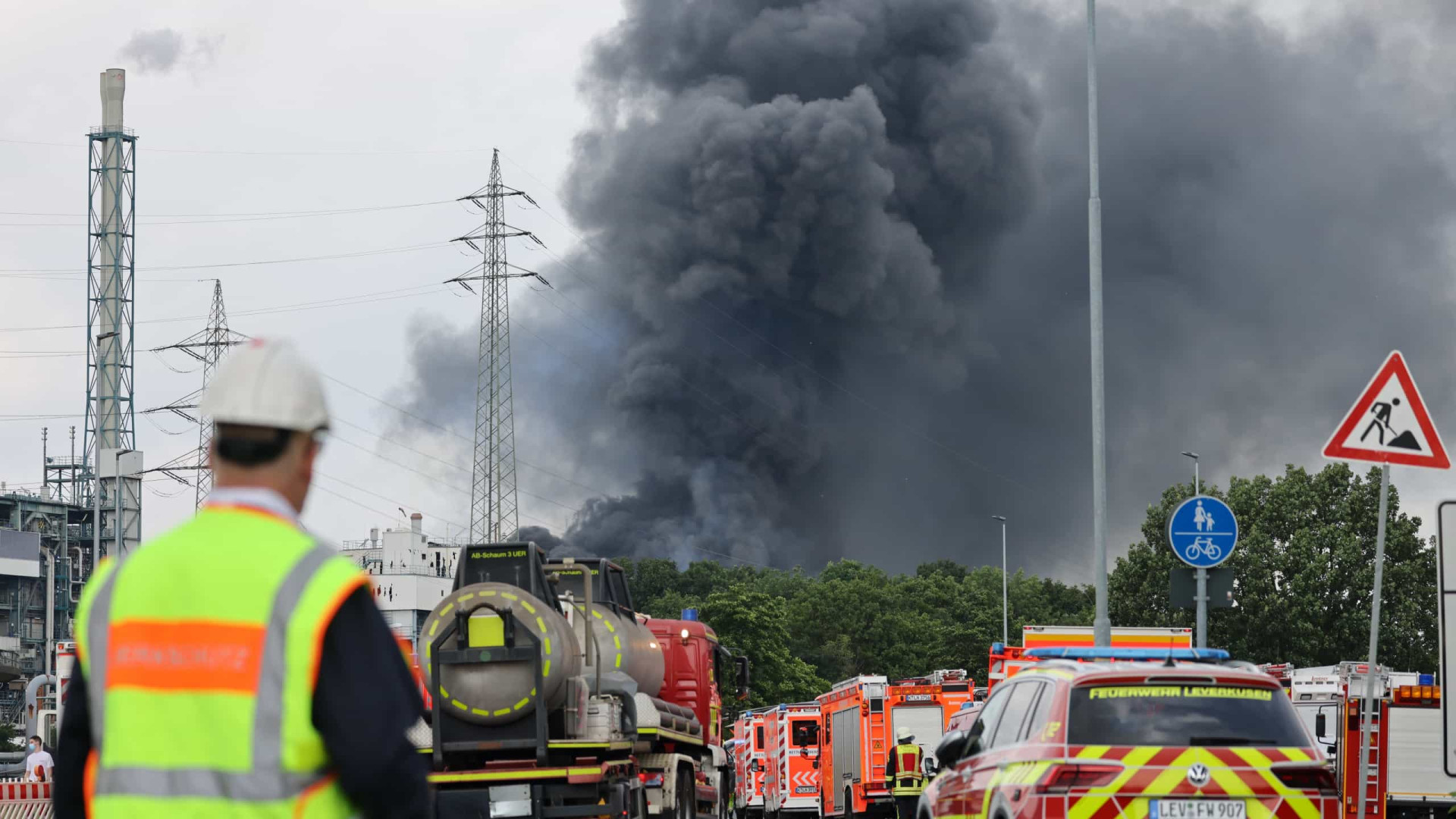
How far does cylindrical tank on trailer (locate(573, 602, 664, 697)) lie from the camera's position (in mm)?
18844

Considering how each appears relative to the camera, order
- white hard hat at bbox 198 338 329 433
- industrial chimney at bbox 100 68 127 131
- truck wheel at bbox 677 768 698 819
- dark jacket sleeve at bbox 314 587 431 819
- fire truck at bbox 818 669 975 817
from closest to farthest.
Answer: dark jacket sleeve at bbox 314 587 431 819 → white hard hat at bbox 198 338 329 433 → truck wheel at bbox 677 768 698 819 → fire truck at bbox 818 669 975 817 → industrial chimney at bbox 100 68 127 131

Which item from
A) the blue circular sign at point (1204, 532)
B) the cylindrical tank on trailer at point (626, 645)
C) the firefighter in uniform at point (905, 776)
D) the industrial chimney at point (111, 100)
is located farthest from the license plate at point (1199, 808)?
the industrial chimney at point (111, 100)

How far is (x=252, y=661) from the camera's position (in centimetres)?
321

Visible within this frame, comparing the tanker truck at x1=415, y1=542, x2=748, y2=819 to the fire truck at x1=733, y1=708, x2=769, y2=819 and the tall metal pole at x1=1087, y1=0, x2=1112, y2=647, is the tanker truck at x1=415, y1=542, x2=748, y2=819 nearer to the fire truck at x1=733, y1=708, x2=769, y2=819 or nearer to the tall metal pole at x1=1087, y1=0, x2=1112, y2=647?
the tall metal pole at x1=1087, y1=0, x2=1112, y2=647

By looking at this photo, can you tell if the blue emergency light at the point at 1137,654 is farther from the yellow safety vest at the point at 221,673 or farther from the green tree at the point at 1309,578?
the green tree at the point at 1309,578

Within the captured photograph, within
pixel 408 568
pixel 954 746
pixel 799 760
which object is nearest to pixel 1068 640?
pixel 954 746

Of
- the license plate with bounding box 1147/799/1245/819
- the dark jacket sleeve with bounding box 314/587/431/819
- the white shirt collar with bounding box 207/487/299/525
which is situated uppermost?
the white shirt collar with bounding box 207/487/299/525

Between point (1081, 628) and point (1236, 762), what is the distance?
13.8 m

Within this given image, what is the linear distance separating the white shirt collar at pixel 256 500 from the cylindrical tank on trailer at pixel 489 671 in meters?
13.1

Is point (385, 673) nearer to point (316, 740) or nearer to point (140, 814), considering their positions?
point (316, 740)

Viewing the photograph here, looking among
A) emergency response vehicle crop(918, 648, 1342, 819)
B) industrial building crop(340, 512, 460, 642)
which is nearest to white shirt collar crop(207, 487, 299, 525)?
emergency response vehicle crop(918, 648, 1342, 819)

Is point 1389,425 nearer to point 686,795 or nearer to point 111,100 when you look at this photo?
point 686,795

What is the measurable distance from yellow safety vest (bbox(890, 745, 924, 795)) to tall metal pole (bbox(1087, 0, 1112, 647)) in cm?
541

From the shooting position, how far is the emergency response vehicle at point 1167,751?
955 centimetres
